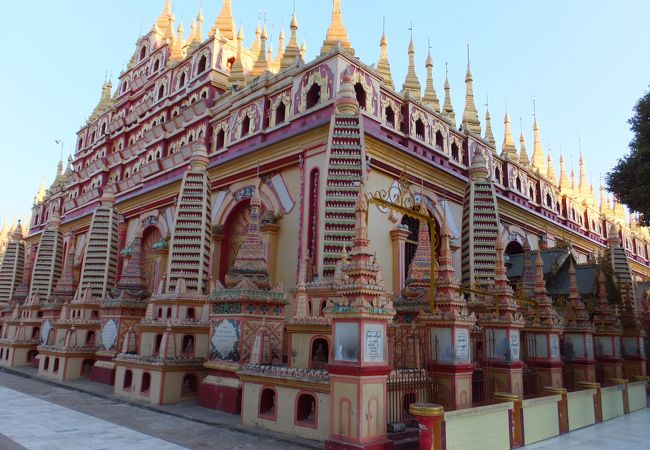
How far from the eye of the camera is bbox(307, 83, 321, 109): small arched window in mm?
20016

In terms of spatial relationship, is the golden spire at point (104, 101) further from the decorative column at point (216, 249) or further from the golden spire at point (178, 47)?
the decorative column at point (216, 249)

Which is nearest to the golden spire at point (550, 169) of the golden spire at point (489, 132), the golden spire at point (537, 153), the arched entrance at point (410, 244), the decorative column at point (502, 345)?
the golden spire at point (537, 153)

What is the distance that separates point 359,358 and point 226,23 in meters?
26.5

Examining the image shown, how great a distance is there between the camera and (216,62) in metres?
27.4

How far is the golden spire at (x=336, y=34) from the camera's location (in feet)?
66.7

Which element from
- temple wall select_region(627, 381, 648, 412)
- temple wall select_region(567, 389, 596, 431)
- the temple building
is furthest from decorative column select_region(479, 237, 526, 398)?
temple wall select_region(627, 381, 648, 412)

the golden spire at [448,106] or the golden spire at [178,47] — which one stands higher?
the golden spire at [178,47]

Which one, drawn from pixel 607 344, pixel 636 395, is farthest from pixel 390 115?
pixel 636 395

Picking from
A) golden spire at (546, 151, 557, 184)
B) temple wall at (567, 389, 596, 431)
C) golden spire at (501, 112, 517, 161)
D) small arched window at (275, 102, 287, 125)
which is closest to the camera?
temple wall at (567, 389, 596, 431)

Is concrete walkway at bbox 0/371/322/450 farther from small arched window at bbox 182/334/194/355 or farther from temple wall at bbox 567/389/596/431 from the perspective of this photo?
temple wall at bbox 567/389/596/431

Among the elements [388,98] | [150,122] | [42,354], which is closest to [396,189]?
[388,98]

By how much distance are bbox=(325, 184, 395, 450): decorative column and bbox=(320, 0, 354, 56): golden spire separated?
12.6 meters

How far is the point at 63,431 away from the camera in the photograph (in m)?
11.2

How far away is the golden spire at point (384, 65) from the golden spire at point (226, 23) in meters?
9.72
